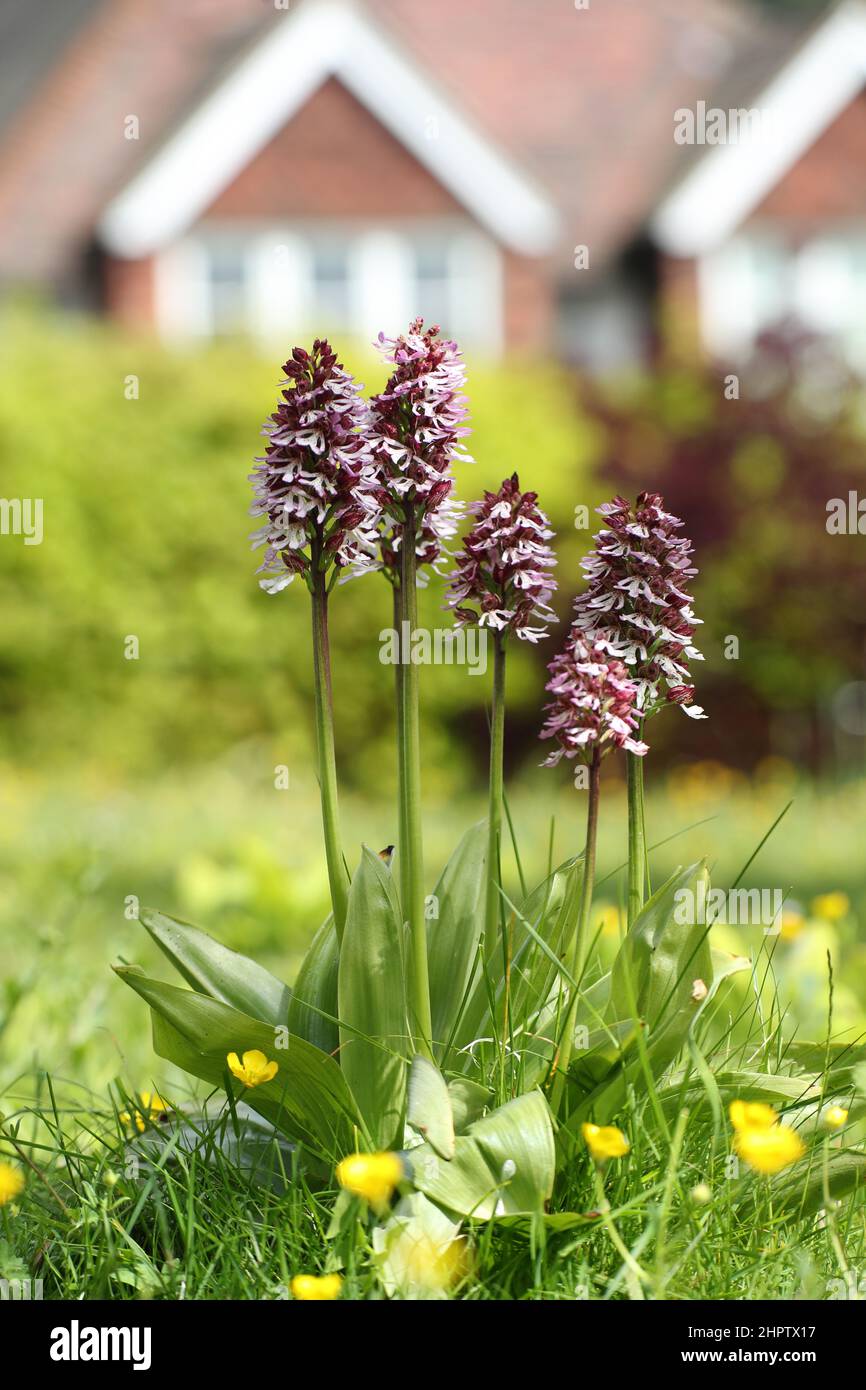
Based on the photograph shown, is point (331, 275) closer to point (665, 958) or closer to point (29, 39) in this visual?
point (29, 39)

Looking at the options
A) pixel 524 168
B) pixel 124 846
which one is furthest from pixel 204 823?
pixel 524 168

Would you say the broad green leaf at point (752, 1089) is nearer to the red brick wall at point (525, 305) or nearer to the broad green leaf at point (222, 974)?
the broad green leaf at point (222, 974)

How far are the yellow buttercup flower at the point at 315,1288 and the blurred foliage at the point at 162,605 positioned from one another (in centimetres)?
641

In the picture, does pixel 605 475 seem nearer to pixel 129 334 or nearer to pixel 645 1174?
pixel 129 334

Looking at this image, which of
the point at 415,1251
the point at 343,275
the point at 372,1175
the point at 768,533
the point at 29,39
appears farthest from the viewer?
the point at 29,39

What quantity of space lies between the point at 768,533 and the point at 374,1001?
744cm

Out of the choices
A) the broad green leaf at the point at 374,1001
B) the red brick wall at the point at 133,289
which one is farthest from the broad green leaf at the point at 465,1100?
the red brick wall at the point at 133,289

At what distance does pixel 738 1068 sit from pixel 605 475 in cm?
775

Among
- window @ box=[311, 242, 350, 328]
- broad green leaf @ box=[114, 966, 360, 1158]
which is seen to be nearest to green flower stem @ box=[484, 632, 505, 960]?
broad green leaf @ box=[114, 966, 360, 1158]

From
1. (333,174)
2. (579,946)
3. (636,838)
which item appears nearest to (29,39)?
(333,174)

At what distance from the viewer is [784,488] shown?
9.07 m

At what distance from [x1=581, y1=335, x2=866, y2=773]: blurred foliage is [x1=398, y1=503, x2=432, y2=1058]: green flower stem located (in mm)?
6843

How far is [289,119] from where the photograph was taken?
14711 mm

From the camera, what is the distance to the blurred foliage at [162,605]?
8.29m
